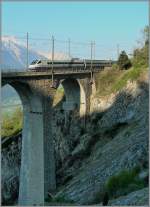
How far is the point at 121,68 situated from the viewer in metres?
46.5

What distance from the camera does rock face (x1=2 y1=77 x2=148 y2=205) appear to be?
2722cm

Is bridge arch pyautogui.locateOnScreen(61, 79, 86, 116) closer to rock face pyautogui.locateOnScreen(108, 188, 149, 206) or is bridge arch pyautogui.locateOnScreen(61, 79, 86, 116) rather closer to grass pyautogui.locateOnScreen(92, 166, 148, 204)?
grass pyautogui.locateOnScreen(92, 166, 148, 204)

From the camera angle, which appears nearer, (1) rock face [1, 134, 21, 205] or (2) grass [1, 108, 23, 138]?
(1) rock face [1, 134, 21, 205]

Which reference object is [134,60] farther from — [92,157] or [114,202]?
[114,202]

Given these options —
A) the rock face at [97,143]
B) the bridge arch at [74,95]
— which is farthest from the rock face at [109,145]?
the bridge arch at [74,95]

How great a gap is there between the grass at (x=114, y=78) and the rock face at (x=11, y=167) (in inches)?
400

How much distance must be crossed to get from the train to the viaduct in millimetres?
851

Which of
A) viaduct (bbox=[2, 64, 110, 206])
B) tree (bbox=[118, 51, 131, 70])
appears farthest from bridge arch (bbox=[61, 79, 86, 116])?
viaduct (bbox=[2, 64, 110, 206])

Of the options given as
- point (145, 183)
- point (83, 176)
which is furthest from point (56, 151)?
point (145, 183)

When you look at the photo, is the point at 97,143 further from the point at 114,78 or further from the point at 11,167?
the point at 11,167

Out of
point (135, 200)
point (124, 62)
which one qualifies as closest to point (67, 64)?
point (124, 62)

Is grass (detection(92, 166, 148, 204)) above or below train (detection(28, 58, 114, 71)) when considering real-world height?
below

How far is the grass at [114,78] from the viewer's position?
4283 cm

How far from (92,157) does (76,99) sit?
1094 centimetres
